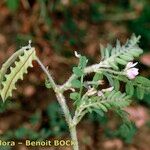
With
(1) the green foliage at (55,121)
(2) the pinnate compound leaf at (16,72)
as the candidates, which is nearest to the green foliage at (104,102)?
(2) the pinnate compound leaf at (16,72)

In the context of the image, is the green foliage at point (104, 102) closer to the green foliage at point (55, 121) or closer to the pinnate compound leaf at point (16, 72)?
the pinnate compound leaf at point (16, 72)

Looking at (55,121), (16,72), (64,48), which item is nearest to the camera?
(16,72)

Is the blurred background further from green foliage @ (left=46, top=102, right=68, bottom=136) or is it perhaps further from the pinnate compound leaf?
the pinnate compound leaf

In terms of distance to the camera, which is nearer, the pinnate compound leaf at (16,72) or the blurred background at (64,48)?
the pinnate compound leaf at (16,72)

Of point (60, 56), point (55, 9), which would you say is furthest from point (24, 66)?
→ point (55, 9)

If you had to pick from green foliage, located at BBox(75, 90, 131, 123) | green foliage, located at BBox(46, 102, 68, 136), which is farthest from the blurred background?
green foliage, located at BBox(75, 90, 131, 123)

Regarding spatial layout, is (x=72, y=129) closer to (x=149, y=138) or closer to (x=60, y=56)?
(x=149, y=138)

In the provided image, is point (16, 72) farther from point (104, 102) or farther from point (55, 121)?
point (55, 121)

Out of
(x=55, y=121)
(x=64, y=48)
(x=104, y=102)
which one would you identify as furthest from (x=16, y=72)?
(x=64, y=48)

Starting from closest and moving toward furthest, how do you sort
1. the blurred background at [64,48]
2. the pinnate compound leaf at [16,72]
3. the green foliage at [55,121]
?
the pinnate compound leaf at [16,72] < the green foliage at [55,121] < the blurred background at [64,48]
